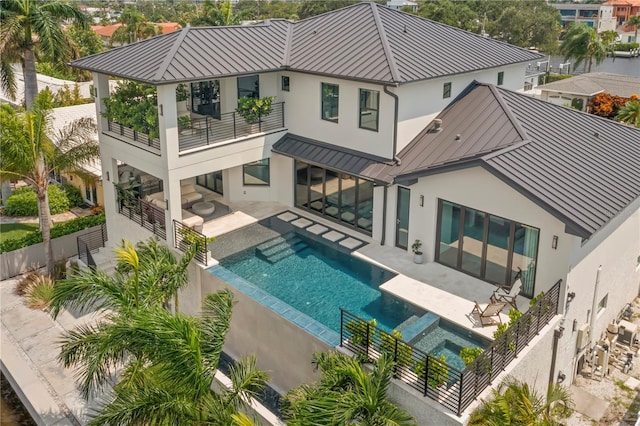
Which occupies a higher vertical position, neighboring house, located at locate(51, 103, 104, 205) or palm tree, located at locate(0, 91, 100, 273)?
palm tree, located at locate(0, 91, 100, 273)

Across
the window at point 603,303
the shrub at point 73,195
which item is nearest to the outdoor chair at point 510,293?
the window at point 603,303

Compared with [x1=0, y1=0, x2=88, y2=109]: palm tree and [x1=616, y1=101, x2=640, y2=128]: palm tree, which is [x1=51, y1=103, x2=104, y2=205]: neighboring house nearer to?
[x1=0, y1=0, x2=88, y2=109]: palm tree

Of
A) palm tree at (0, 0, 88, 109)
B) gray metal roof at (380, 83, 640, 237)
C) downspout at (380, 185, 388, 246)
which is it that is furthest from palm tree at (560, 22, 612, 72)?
palm tree at (0, 0, 88, 109)

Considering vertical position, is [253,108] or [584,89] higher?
[253,108]

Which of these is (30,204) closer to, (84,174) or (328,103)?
(84,174)

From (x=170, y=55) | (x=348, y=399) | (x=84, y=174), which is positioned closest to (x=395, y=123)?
(x=170, y=55)

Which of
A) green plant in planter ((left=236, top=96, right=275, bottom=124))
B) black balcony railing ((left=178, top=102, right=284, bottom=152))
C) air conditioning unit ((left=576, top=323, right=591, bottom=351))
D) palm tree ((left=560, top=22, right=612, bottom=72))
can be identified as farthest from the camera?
palm tree ((left=560, top=22, right=612, bottom=72))

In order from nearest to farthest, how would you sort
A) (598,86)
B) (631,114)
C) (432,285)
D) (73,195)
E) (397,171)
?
(432,285) → (397,171) → (73,195) → (631,114) → (598,86)
